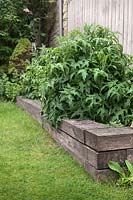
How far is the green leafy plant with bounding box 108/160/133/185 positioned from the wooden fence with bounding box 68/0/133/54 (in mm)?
1632

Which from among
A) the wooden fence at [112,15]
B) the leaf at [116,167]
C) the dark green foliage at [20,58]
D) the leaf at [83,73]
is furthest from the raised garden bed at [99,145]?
the dark green foliage at [20,58]

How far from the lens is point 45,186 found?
9.05 feet

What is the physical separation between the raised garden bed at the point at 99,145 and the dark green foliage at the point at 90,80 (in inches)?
10.2

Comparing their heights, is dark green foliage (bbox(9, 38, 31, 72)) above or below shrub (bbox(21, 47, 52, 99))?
above

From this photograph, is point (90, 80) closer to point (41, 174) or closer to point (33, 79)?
point (41, 174)

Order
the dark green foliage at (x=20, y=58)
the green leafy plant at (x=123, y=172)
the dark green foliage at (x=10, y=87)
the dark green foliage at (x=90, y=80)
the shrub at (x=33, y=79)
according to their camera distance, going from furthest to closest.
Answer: the dark green foliage at (x=20, y=58) < the dark green foliage at (x=10, y=87) < the shrub at (x=33, y=79) < the dark green foliage at (x=90, y=80) < the green leafy plant at (x=123, y=172)

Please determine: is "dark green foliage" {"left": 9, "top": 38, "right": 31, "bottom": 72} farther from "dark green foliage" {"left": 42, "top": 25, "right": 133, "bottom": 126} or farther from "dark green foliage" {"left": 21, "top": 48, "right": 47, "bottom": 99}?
"dark green foliage" {"left": 42, "top": 25, "right": 133, "bottom": 126}

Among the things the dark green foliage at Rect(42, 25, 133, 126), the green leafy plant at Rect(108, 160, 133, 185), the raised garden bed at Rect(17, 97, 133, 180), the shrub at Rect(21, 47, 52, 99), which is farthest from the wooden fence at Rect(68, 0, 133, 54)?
the green leafy plant at Rect(108, 160, 133, 185)

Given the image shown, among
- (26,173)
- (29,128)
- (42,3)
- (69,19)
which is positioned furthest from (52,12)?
(26,173)

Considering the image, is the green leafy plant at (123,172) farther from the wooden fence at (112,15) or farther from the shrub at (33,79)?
the shrub at (33,79)

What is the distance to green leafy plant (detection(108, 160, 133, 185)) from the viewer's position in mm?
2723

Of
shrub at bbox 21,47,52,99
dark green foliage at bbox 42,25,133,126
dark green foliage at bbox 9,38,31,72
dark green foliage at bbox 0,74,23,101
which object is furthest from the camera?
dark green foliage at bbox 9,38,31,72

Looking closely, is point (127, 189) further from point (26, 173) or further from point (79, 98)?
point (79, 98)

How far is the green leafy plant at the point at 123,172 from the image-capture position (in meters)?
2.72
